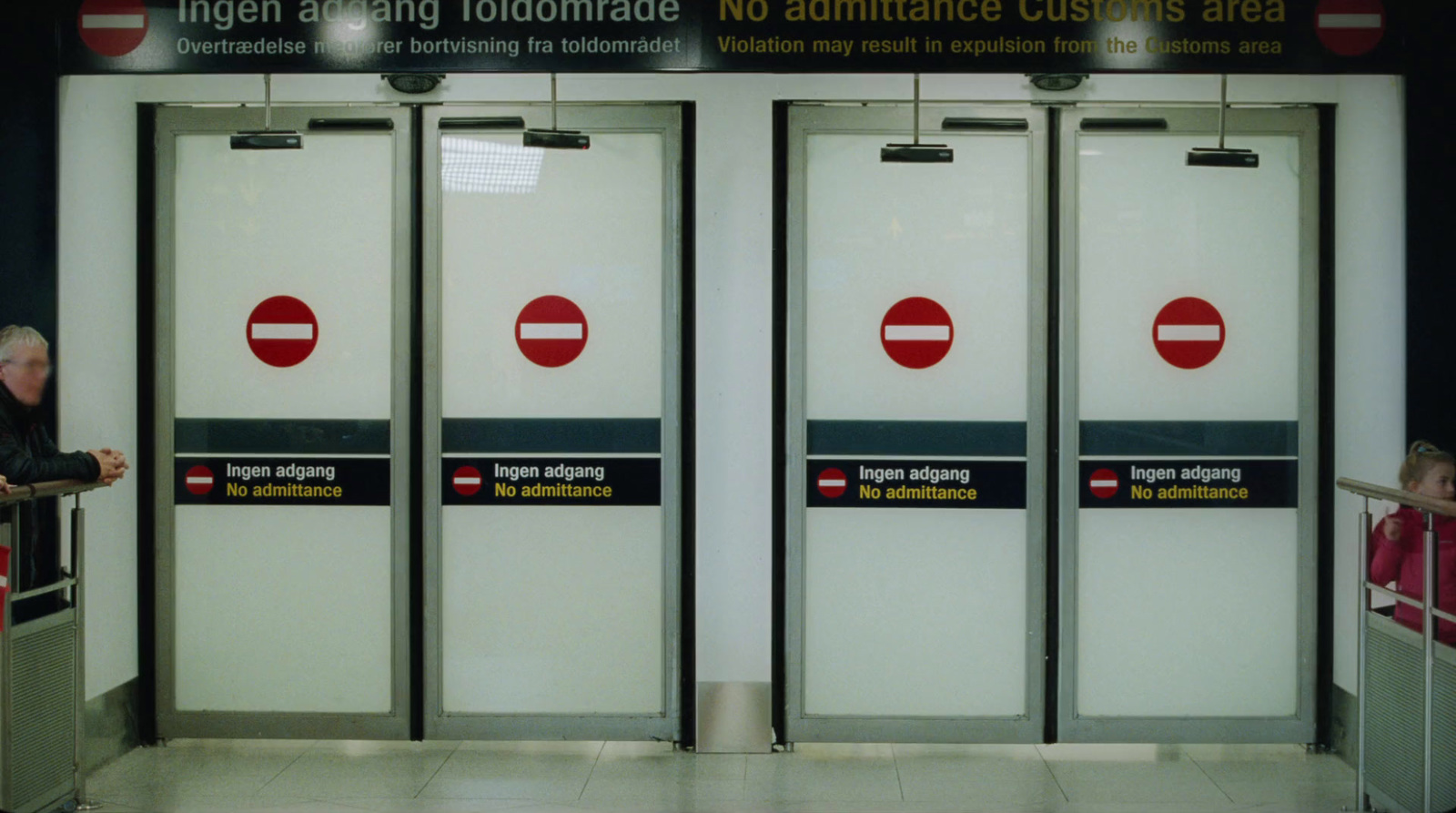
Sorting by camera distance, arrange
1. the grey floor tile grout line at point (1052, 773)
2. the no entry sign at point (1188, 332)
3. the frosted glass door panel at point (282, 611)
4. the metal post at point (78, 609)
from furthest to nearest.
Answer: the frosted glass door panel at point (282, 611) → the no entry sign at point (1188, 332) → the grey floor tile grout line at point (1052, 773) → the metal post at point (78, 609)

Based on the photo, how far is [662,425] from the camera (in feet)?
17.2

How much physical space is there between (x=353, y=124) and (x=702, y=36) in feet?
6.94

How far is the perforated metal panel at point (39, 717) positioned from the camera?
383 cm

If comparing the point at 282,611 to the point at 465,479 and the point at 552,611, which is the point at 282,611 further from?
the point at 552,611

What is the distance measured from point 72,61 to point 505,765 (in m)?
3.17

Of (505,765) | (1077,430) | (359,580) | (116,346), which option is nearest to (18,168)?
(116,346)

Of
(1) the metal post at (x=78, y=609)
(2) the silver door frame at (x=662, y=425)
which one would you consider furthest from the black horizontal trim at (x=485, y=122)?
(1) the metal post at (x=78, y=609)

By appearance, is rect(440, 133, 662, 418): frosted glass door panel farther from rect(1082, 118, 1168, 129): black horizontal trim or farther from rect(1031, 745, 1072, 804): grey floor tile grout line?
rect(1031, 745, 1072, 804): grey floor tile grout line

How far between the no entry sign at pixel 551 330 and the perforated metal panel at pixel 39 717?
206 cm

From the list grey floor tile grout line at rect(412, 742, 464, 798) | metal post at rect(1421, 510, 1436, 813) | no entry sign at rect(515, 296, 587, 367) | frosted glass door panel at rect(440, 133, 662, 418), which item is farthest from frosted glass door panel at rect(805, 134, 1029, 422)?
grey floor tile grout line at rect(412, 742, 464, 798)

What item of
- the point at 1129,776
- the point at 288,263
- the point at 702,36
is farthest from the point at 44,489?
the point at 1129,776

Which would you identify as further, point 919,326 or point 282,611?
point 282,611

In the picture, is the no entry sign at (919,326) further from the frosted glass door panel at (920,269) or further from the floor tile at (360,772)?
the floor tile at (360,772)

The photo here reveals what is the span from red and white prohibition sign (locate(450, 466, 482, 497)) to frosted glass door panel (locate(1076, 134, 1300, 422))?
8.85 ft
